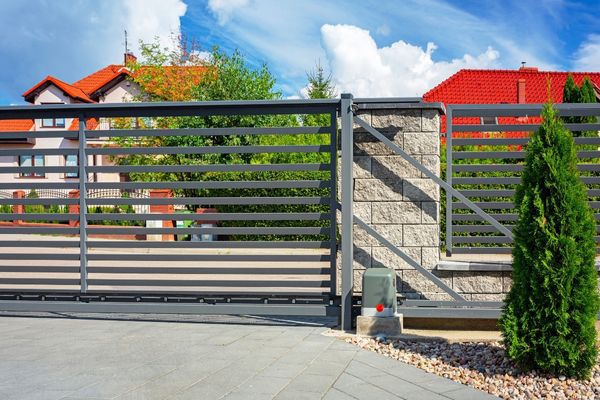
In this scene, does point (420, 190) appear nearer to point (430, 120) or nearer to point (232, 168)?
point (430, 120)

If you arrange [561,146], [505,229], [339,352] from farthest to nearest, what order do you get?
[505,229], [339,352], [561,146]

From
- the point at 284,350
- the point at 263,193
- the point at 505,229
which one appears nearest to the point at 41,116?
the point at 284,350

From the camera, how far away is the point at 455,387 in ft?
15.0

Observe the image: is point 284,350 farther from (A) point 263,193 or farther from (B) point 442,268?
(A) point 263,193

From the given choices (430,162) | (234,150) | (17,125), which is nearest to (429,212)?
(430,162)

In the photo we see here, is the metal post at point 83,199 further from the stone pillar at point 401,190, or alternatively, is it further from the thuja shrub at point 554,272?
the thuja shrub at point 554,272

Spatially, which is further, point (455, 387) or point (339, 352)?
point (339, 352)

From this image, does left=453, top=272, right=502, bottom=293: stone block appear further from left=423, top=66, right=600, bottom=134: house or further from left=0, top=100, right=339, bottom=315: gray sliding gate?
left=423, top=66, right=600, bottom=134: house

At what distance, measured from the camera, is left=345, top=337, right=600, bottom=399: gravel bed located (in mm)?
4535

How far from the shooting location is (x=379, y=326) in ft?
20.2

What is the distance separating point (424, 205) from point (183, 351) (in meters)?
3.02

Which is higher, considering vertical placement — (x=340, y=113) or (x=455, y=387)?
(x=340, y=113)

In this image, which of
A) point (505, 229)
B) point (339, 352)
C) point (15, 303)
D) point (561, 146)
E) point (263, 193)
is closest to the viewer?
point (561, 146)

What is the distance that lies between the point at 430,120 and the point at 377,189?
0.97 meters
